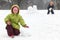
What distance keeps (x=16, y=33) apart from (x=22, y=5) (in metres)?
10.3

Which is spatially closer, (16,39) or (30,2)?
(16,39)

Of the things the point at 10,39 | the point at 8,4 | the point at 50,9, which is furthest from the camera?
the point at 8,4

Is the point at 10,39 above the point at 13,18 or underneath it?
underneath

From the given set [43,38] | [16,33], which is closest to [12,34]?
[16,33]

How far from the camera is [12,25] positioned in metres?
4.35

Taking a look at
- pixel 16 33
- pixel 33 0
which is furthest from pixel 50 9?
pixel 33 0

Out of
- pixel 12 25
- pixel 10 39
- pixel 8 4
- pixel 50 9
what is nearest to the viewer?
pixel 10 39

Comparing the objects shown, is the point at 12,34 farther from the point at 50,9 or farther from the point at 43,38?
the point at 50,9

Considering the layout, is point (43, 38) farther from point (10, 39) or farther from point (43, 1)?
point (43, 1)

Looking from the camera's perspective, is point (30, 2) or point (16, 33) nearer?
point (16, 33)

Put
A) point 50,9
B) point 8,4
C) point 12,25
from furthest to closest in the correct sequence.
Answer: point 8,4 → point 50,9 → point 12,25

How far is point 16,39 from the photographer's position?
13.2ft

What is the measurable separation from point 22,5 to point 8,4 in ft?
2.80

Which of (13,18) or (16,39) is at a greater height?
(13,18)
